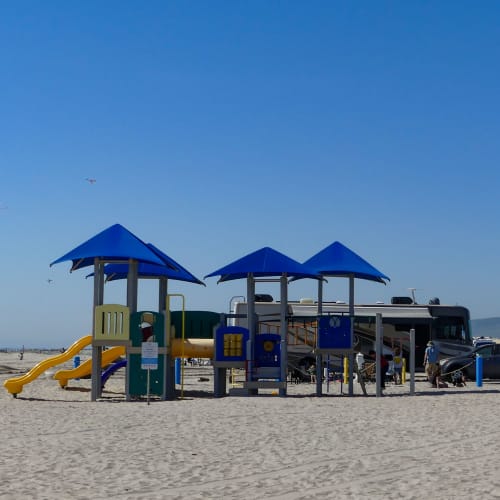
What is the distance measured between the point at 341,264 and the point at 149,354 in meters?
6.86

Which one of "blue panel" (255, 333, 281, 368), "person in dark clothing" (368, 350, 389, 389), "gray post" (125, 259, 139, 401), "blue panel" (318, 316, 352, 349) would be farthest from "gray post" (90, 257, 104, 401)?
"person in dark clothing" (368, 350, 389, 389)

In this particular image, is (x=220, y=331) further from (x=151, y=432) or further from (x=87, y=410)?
(x=151, y=432)

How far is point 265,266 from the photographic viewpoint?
72.0 feet

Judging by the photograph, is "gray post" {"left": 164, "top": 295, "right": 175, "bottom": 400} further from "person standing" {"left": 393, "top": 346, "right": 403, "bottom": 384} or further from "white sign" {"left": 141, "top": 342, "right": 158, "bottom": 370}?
"person standing" {"left": 393, "top": 346, "right": 403, "bottom": 384}

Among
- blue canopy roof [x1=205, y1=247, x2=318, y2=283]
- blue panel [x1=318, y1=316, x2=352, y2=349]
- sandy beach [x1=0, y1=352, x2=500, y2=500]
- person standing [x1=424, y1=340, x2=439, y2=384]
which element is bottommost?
sandy beach [x1=0, y1=352, x2=500, y2=500]

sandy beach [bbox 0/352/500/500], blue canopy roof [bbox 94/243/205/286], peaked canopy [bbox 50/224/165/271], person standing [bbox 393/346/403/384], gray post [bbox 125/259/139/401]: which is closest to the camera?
sandy beach [bbox 0/352/500/500]

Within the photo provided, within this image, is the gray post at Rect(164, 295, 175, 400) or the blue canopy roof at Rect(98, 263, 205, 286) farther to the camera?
the blue canopy roof at Rect(98, 263, 205, 286)

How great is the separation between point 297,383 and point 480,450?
713 inches

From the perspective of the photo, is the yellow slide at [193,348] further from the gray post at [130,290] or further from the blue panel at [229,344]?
the gray post at [130,290]

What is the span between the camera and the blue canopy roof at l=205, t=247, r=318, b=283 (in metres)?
22.0

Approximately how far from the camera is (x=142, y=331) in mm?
21562

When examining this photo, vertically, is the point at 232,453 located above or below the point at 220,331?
below

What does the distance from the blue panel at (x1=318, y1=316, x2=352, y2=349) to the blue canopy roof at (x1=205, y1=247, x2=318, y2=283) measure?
129 centimetres

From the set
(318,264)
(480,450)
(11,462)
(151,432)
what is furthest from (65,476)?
(318,264)
